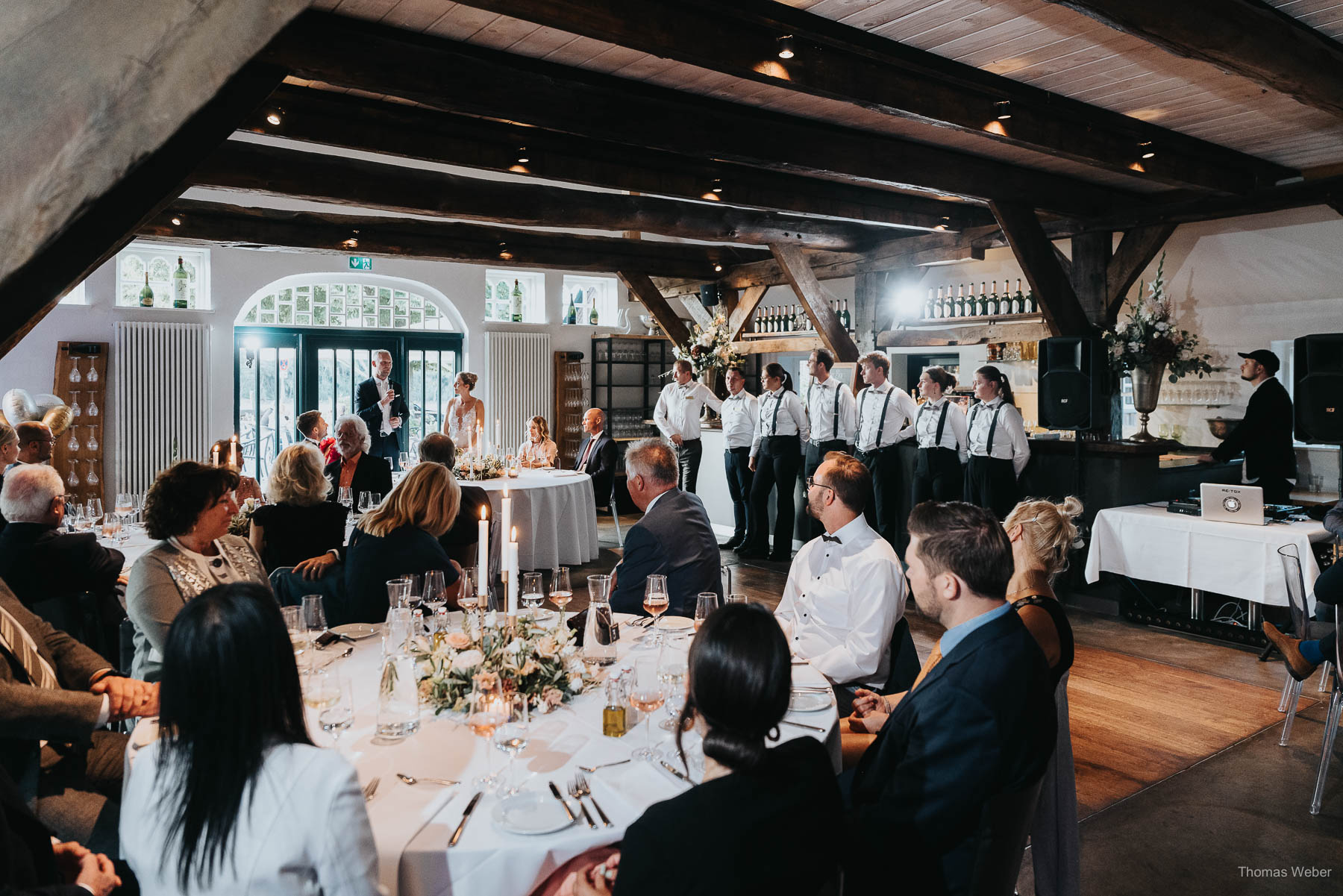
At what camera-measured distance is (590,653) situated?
99.0 inches

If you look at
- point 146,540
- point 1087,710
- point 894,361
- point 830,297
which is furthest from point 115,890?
point 830,297

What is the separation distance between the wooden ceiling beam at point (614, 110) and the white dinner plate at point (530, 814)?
2.58m

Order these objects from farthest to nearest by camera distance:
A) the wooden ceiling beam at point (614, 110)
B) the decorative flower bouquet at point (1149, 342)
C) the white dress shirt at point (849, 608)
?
the decorative flower bouquet at point (1149, 342), the wooden ceiling beam at point (614, 110), the white dress shirt at point (849, 608)

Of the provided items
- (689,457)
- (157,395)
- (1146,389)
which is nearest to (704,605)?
(1146,389)

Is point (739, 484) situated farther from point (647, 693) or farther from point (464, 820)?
point (464, 820)

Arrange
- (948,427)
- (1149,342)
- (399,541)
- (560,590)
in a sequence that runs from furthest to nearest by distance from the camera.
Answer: (948,427) → (1149,342) → (399,541) → (560,590)

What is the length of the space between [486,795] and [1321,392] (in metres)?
6.76

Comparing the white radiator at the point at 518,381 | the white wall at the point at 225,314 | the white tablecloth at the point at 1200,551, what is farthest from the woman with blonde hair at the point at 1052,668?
the white radiator at the point at 518,381

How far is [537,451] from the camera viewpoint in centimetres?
822

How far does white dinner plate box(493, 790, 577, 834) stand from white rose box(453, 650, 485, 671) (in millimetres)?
511

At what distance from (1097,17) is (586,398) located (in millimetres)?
9756

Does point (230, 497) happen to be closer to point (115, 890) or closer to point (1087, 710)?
point (115, 890)

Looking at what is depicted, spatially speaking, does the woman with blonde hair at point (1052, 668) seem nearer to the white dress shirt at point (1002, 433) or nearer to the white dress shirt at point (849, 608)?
the white dress shirt at point (849, 608)

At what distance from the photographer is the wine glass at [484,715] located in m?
1.86
